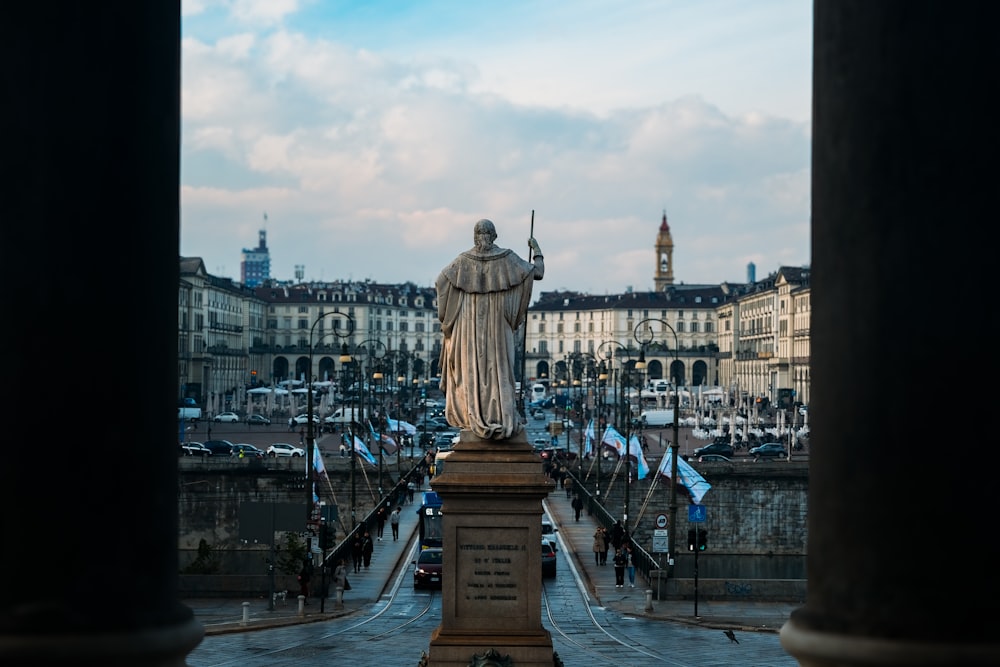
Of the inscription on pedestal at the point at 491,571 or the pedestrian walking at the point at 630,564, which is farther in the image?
the pedestrian walking at the point at 630,564

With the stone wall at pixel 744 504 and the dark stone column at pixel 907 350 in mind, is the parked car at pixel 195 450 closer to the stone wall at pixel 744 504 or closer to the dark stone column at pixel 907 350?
the stone wall at pixel 744 504

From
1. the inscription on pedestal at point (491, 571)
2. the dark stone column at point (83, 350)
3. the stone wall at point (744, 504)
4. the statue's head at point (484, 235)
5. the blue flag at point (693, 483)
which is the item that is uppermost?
the statue's head at point (484, 235)

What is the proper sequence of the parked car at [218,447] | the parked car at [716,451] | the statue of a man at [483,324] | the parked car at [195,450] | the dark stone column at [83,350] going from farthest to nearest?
the parked car at [716,451] → the parked car at [218,447] → the parked car at [195,450] → the statue of a man at [483,324] → the dark stone column at [83,350]

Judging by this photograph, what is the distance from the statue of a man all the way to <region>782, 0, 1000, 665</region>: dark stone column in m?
→ 11.9

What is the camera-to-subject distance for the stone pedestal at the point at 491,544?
1558 centimetres

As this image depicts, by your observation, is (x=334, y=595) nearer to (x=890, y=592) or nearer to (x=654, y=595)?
(x=654, y=595)

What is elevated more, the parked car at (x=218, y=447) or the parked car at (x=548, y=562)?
the parked car at (x=218, y=447)

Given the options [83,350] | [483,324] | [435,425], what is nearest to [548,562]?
[483,324]

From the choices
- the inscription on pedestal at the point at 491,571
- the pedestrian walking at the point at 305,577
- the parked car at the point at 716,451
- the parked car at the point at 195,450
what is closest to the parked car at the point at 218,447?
the parked car at the point at 195,450

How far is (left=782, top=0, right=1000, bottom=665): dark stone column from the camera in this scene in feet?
12.7

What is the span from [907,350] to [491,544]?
1203 centimetres

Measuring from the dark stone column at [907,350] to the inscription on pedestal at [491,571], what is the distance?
1173cm

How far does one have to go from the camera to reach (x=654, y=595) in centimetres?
4362

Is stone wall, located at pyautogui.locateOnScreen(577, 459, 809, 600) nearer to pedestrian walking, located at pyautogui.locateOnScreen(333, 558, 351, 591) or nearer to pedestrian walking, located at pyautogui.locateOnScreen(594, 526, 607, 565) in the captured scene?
pedestrian walking, located at pyautogui.locateOnScreen(594, 526, 607, 565)
